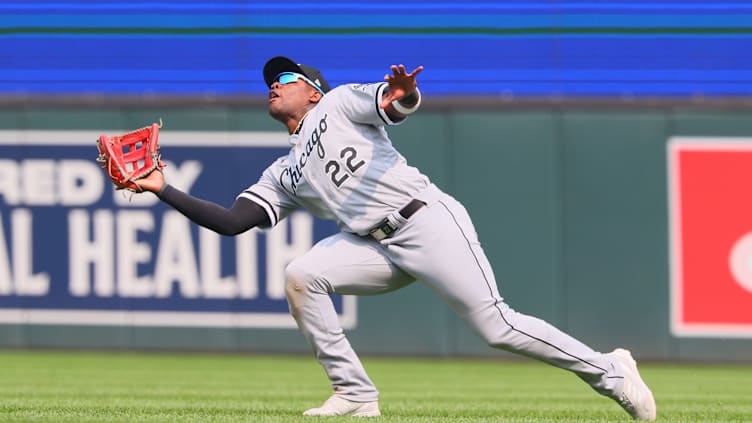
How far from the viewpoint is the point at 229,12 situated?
11383 millimetres

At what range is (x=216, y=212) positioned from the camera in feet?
17.6

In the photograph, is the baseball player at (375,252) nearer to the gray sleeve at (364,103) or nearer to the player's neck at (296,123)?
the gray sleeve at (364,103)

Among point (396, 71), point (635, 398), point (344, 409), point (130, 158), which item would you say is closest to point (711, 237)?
point (635, 398)

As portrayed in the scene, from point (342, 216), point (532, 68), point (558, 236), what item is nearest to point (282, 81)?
point (342, 216)

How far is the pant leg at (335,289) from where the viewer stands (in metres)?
5.25

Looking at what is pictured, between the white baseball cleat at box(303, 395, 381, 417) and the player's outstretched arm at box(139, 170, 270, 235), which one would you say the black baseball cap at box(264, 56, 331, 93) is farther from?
the white baseball cleat at box(303, 395, 381, 417)

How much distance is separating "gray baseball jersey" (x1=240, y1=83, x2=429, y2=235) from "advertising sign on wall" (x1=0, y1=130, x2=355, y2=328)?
4.72 meters

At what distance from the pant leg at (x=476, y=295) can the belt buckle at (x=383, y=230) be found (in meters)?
0.04

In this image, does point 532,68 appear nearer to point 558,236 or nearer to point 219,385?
point 558,236

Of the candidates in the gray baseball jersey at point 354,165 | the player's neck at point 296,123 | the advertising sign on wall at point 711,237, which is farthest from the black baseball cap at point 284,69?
the advertising sign on wall at point 711,237

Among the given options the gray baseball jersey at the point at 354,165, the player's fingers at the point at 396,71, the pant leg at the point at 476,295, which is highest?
the player's fingers at the point at 396,71

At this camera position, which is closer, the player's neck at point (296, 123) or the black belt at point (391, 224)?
the black belt at point (391, 224)

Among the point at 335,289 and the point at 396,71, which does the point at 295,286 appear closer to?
the point at 335,289

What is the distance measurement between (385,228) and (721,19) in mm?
6766
